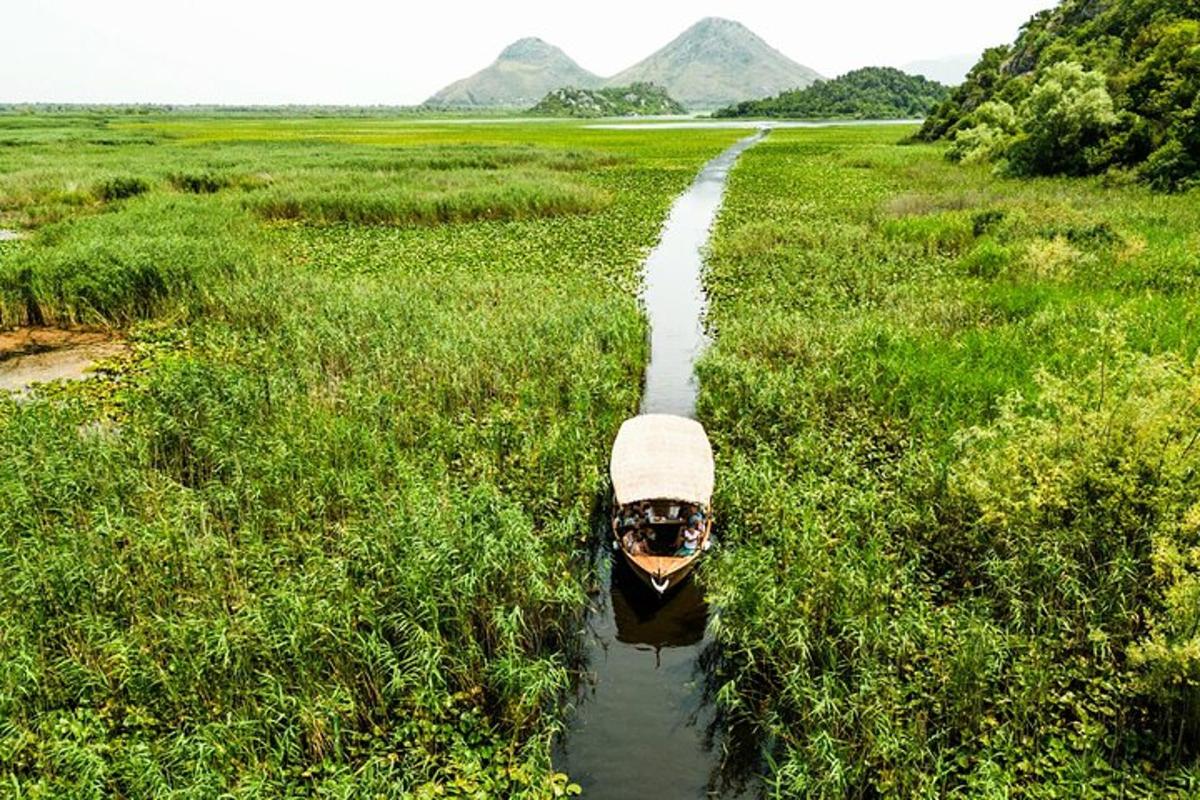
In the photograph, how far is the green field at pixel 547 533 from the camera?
797 cm

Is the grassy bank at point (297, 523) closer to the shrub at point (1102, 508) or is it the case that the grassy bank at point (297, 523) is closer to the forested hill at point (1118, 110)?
the shrub at point (1102, 508)

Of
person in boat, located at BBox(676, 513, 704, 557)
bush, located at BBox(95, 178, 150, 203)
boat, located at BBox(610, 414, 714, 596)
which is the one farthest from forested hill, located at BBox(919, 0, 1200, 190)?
bush, located at BBox(95, 178, 150, 203)

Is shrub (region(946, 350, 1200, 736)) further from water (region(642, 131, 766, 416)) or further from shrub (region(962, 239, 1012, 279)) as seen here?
shrub (region(962, 239, 1012, 279))

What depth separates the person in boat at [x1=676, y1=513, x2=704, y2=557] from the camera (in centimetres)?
1148

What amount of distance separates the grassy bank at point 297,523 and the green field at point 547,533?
0.23ft

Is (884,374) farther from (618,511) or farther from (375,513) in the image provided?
(375,513)

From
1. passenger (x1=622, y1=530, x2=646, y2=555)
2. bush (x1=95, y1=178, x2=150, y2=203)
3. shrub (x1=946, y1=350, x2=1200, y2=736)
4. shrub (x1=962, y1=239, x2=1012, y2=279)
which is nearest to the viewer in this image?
shrub (x1=946, y1=350, x2=1200, y2=736)

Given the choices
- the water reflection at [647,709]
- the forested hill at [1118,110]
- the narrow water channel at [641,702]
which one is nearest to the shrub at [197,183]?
the narrow water channel at [641,702]

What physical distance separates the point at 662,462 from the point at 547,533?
8.01 feet

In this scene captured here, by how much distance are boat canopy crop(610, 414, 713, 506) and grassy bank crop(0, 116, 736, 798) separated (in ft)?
3.31

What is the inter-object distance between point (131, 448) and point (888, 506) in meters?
14.1

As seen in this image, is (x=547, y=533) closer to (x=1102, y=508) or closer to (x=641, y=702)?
(x=641, y=702)

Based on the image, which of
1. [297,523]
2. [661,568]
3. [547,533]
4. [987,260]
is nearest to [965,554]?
[661,568]

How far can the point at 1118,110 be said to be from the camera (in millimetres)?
41094
